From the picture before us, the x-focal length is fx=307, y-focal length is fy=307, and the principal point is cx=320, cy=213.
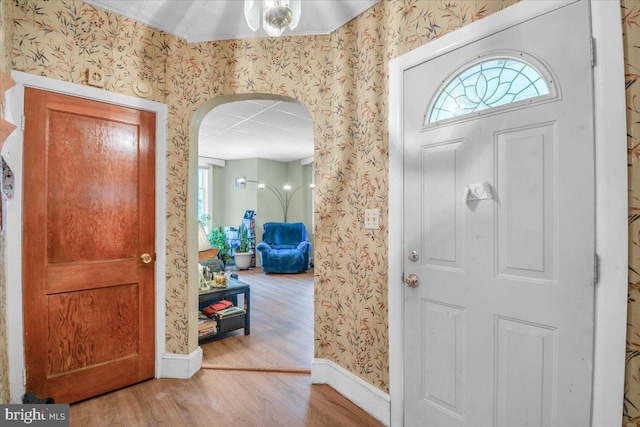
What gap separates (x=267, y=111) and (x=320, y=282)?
2.67 m

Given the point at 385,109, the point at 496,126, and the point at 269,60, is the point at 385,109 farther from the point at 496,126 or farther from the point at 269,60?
the point at 269,60

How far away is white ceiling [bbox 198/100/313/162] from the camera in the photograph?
13.0 feet

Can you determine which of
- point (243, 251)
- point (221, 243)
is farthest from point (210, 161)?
point (243, 251)

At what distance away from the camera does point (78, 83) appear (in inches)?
77.6

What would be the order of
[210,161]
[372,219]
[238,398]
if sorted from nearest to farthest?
[372,219] < [238,398] < [210,161]

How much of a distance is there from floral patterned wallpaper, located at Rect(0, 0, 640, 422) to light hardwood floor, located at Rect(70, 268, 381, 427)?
10.1 inches

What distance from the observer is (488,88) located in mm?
1392

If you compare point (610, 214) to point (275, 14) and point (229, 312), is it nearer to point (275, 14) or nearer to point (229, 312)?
point (275, 14)

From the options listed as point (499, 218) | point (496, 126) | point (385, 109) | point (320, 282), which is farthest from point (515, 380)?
point (385, 109)

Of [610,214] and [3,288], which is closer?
[610,214]

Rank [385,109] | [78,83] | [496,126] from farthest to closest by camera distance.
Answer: [78,83]
[385,109]
[496,126]

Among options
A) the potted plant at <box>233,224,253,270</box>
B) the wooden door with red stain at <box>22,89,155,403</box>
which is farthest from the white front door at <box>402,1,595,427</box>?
the potted plant at <box>233,224,253,270</box>

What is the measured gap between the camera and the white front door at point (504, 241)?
115 centimetres

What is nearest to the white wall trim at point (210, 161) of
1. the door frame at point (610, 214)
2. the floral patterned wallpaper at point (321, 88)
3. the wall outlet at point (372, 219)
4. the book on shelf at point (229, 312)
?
the book on shelf at point (229, 312)
